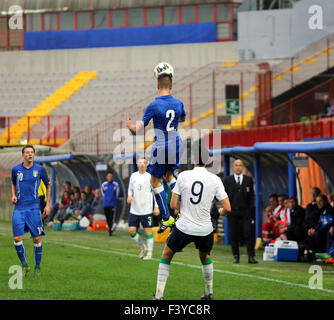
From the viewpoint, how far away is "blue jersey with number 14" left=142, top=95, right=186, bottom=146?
10.1m

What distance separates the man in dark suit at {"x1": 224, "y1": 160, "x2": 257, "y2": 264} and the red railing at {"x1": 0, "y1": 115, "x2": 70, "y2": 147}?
82.8 feet

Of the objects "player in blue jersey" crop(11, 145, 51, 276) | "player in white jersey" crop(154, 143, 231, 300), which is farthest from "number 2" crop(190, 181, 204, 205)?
"player in blue jersey" crop(11, 145, 51, 276)

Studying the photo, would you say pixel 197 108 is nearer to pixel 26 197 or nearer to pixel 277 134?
pixel 277 134

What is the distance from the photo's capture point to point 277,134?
2417 centimetres

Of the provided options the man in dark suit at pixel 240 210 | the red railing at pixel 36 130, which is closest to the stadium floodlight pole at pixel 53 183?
the red railing at pixel 36 130

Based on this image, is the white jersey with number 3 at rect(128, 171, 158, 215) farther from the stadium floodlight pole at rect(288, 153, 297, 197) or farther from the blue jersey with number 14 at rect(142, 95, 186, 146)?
the blue jersey with number 14 at rect(142, 95, 186, 146)

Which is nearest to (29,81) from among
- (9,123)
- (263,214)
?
(9,123)

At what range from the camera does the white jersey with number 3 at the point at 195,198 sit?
1002cm

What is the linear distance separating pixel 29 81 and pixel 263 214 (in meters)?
29.5

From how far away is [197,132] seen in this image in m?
31.1

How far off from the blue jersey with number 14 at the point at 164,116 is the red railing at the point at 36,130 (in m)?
31.4

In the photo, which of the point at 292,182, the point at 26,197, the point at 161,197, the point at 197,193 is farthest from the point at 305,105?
the point at 197,193

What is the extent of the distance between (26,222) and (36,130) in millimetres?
29956

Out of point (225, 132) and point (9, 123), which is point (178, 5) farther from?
point (225, 132)
